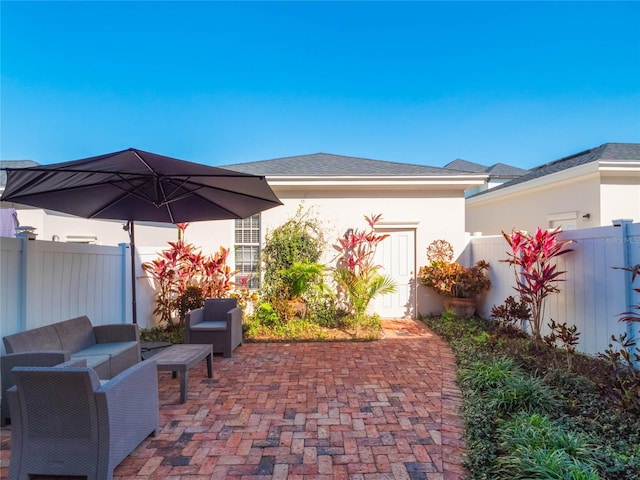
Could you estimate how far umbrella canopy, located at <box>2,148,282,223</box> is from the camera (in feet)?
11.0

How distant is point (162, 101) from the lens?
10922 millimetres

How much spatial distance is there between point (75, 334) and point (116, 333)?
48cm

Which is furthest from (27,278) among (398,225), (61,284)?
(398,225)

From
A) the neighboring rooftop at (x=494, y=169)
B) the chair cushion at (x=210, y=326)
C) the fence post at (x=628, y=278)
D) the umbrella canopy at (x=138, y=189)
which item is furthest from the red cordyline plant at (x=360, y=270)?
the neighboring rooftop at (x=494, y=169)

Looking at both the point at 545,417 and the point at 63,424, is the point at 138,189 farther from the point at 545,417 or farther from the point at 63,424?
the point at 545,417

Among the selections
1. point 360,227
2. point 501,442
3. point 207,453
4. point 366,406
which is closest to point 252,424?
point 207,453

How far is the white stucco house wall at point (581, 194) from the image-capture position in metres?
7.94

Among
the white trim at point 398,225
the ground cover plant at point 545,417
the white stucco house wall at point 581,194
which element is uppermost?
the white stucco house wall at point 581,194

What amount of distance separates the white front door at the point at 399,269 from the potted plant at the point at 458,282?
1.49ft

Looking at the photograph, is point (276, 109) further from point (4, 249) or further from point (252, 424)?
point (252, 424)

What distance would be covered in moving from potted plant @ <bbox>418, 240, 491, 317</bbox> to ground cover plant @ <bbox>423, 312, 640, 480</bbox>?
2209mm

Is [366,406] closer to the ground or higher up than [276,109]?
closer to the ground

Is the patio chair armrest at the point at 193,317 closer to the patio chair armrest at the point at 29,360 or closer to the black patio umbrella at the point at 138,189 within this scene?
the black patio umbrella at the point at 138,189

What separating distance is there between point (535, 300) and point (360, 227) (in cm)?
389
